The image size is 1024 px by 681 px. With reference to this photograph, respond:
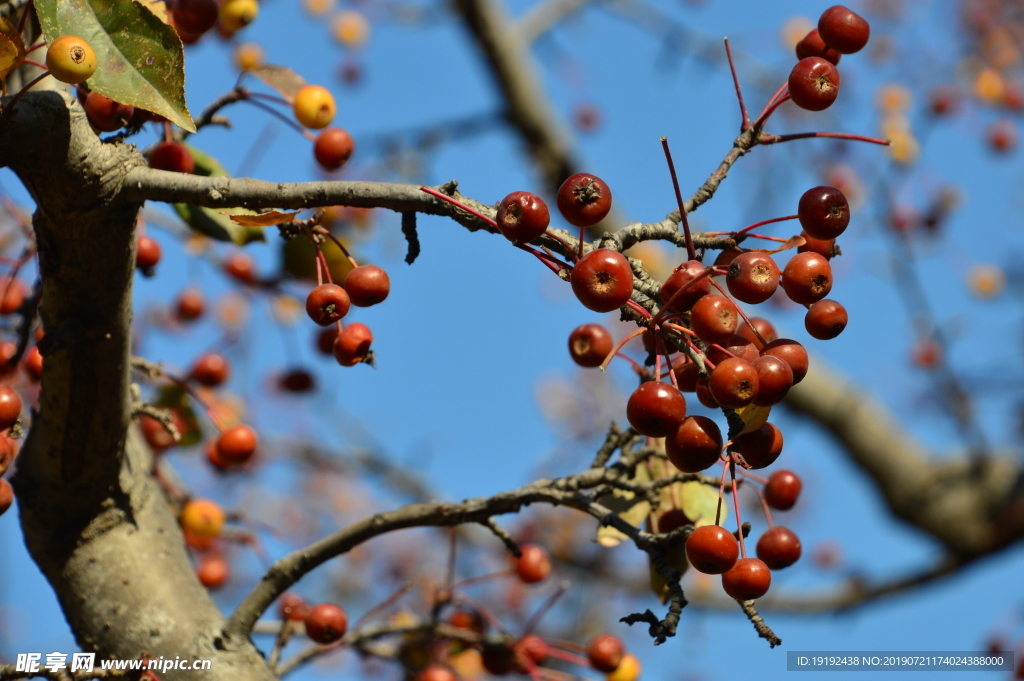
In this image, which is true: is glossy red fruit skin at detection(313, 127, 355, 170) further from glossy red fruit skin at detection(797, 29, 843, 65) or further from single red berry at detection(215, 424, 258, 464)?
glossy red fruit skin at detection(797, 29, 843, 65)

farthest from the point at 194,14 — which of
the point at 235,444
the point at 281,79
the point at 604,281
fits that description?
the point at 604,281

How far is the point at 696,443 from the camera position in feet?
3.65

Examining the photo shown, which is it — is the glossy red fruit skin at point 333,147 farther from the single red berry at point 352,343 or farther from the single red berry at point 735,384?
the single red berry at point 735,384

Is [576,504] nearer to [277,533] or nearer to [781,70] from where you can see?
[277,533]

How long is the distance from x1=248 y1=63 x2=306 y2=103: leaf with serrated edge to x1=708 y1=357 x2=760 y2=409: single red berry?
1198mm

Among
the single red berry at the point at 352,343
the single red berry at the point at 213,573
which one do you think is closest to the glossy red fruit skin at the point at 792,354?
the single red berry at the point at 352,343

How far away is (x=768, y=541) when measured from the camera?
144cm

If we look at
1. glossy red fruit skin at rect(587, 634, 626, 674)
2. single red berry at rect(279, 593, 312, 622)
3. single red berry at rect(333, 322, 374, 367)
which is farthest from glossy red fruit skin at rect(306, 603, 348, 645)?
single red berry at rect(333, 322, 374, 367)

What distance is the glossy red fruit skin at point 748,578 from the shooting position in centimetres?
119

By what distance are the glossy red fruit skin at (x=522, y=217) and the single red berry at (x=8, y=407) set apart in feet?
3.24

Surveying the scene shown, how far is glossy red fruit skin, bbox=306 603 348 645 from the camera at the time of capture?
1917mm

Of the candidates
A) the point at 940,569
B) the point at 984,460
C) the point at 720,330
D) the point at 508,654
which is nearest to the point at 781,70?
the point at 984,460

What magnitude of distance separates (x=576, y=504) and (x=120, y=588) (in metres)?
0.95

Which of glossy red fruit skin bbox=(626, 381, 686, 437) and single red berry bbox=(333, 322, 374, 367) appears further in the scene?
single red berry bbox=(333, 322, 374, 367)
